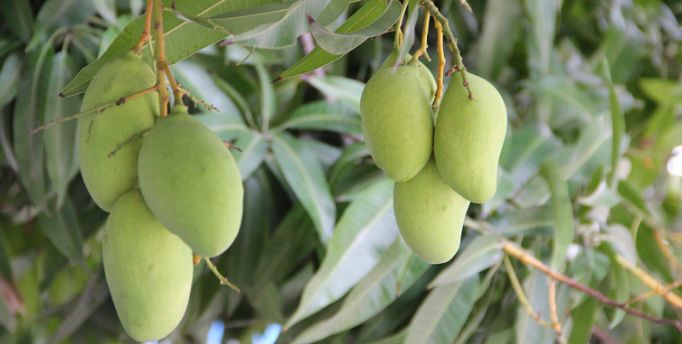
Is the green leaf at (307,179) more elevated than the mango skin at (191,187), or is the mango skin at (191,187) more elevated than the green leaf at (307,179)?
the mango skin at (191,187)

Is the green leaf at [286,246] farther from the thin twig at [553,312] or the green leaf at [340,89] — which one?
the thin twig at [553,312]

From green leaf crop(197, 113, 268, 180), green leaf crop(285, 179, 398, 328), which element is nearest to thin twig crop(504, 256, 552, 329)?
green leaf crop(285, 179, 398, 328)

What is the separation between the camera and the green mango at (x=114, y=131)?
0.31m

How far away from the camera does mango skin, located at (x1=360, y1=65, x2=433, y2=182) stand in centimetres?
33

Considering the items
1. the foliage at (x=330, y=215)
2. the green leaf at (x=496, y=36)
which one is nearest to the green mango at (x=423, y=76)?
the foliage at (x=330, y=215)

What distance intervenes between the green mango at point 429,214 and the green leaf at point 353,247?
0.30 meters

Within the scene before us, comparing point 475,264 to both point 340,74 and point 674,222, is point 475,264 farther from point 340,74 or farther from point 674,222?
point 674,222

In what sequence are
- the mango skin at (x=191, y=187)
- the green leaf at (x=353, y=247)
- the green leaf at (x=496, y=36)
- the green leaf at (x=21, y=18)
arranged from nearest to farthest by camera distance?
the mango skin at (x=191, y=187), the green leaf at (x=353, y=247), the green leaf at (x=21, y=18), the green leaf at (x=496, y=36)

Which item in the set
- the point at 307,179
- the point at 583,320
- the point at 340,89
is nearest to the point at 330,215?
the point at 307,179

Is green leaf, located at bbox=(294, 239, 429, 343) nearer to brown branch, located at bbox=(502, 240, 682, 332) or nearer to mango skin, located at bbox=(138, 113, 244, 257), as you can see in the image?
brown branch, located at bbox=(502, 240, 682, 332)

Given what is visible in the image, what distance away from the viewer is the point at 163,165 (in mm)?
290

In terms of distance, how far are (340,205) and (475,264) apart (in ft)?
0.46

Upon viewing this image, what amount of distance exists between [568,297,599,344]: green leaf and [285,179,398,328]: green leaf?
0.19 meters

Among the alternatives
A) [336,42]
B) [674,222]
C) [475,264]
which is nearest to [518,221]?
[475,264]
